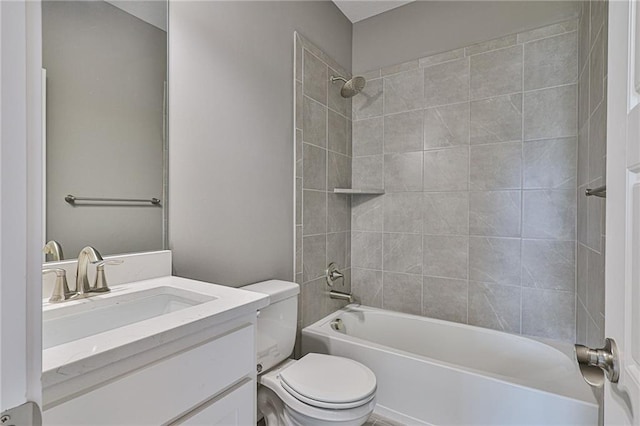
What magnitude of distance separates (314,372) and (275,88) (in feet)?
4.90

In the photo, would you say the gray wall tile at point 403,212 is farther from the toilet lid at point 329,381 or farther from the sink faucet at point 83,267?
the sink faucet at point 83,267

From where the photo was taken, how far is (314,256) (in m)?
2.09

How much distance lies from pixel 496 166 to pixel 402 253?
2.81 ft

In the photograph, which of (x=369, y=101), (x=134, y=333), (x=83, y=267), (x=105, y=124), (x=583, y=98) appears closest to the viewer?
(x=134, y=333)

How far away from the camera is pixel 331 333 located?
1.92 m

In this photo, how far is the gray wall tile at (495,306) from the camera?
1.98 meters

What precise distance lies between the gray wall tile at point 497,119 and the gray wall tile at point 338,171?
897 millimetres

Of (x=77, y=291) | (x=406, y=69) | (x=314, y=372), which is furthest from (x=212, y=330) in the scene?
(x=406, y=69)

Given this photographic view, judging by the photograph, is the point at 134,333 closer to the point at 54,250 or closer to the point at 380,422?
the point at 54,250

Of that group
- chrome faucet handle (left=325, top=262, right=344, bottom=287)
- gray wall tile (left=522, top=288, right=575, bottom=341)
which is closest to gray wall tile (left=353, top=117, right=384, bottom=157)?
chrome faucet handle (left=325, top=262, right=344, bottom=287)

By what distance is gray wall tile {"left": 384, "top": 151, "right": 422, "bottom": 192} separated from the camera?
2.30 meters

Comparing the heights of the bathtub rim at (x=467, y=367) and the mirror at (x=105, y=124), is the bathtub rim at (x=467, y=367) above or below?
below

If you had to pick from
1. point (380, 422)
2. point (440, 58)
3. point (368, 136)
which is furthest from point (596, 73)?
point (380, 422)

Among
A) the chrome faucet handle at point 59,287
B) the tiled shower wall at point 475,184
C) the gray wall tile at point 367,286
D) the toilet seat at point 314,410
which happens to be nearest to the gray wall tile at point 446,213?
the tiled shower wall at point 475,184
